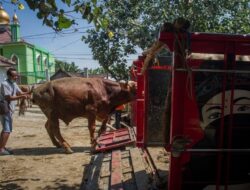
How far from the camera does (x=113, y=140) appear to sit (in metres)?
7.98

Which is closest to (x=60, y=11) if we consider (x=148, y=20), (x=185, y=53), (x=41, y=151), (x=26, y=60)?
(x=185, y=53)

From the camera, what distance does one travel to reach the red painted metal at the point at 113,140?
7517 millimetres

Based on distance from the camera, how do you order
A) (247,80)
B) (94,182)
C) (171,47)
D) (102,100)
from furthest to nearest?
(102,100) → (94,182) → (247,80) → (171,47)

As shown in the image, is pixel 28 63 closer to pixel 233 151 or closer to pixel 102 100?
pixel 102 100

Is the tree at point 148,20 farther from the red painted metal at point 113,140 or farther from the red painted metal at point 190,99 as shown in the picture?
the red painted metal at point 190,99

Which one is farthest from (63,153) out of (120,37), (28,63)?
(28,63)

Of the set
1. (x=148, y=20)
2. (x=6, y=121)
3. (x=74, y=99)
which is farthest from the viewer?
(x=148, y=20)

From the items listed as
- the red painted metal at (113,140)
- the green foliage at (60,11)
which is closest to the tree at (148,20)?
the red painted metal at (113,140)

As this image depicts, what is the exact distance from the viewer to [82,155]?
7754 mm

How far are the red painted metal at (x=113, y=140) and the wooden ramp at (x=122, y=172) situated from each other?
23 cm

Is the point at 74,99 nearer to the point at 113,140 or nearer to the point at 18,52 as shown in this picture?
the point at 113,140

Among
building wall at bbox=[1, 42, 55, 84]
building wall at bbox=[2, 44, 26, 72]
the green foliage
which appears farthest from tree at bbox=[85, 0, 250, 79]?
building wall at bbox=[2, 44, 26, 72]

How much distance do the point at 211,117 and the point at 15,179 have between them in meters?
4.05

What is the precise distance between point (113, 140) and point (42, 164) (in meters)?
1.64
